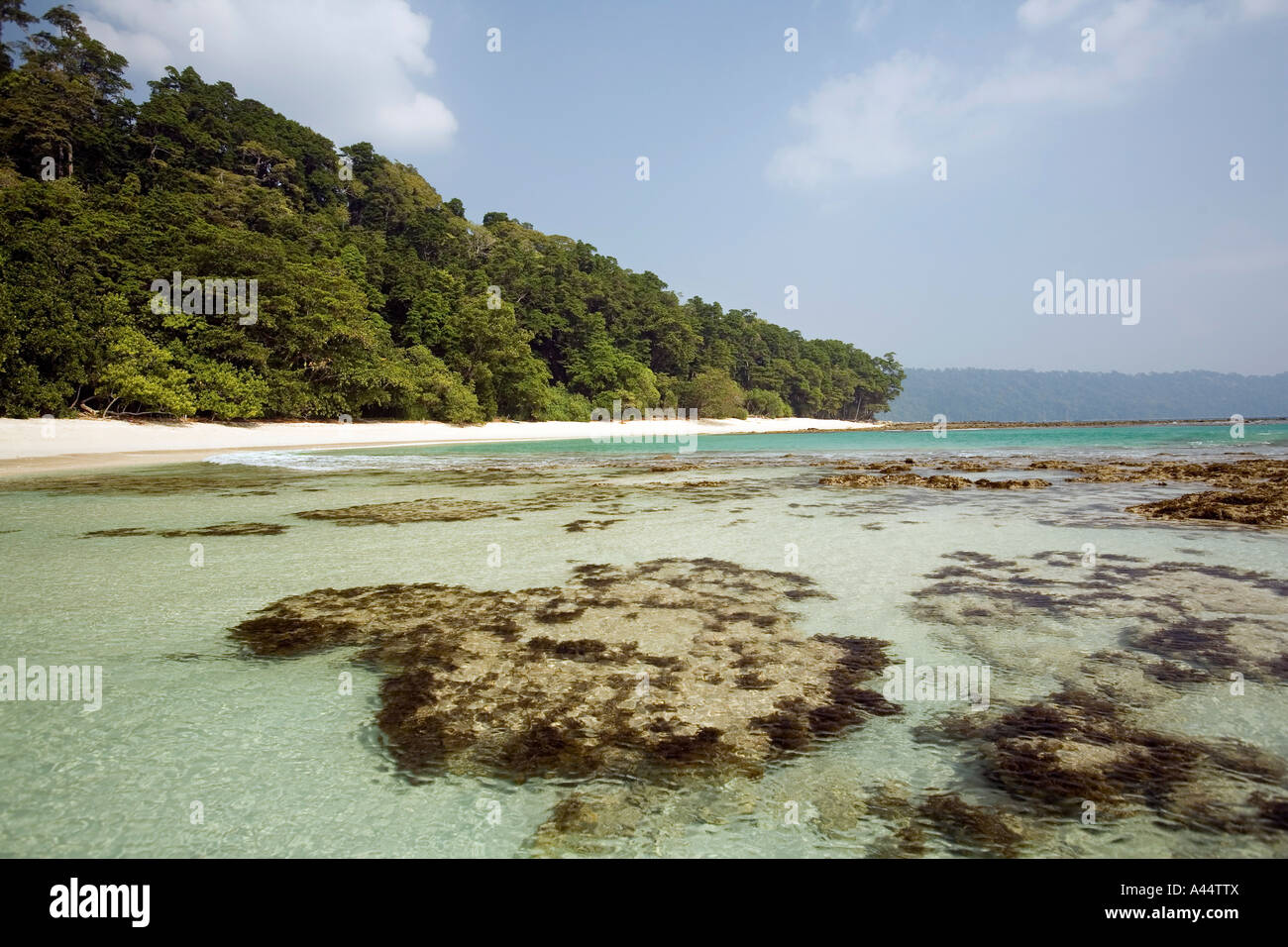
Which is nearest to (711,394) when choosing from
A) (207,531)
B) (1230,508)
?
(1230,508)

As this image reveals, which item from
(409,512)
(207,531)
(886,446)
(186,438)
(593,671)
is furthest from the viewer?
(886,446)

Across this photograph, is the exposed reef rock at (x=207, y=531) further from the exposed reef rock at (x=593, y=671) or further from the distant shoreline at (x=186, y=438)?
the distant shoreline at (x=186, y=438)

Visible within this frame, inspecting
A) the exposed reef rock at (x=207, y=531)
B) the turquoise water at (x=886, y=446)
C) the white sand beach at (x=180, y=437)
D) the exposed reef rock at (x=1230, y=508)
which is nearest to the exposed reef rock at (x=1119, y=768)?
the exposed reef rock at (x=1230, y=508)

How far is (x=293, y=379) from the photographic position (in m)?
38.2

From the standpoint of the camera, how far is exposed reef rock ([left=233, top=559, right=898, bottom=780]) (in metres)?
3.00

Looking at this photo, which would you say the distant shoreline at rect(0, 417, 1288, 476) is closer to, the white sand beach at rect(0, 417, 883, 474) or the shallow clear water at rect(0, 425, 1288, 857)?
the white sand beach at rect(0, 417, 883, 474)

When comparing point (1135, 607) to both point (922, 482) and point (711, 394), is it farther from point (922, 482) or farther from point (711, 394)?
point (711, 394)

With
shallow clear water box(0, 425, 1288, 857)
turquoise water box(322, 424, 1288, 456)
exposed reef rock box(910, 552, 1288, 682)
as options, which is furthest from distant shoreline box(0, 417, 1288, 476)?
exposed reef rock box(910, 552, 1288, 682)

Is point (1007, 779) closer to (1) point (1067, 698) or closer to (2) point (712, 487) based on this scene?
(1) point (1067, 698)

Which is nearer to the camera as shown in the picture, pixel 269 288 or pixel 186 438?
pixel 186 438

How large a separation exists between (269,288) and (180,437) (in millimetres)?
12541

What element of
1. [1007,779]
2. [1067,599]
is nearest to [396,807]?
[1007,779]

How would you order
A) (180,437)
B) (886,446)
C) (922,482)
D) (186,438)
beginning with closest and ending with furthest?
(922,482) < (180,437) < (186,438) < (886,446)

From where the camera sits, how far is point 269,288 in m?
38.0
